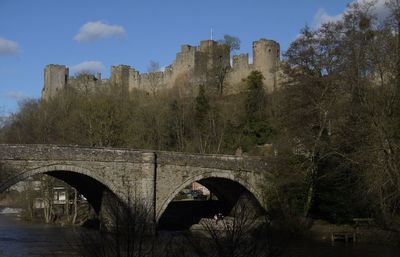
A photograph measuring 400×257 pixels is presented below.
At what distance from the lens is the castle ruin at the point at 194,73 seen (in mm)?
64188

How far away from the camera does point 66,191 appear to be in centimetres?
4344

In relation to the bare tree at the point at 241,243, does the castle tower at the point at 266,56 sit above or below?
above

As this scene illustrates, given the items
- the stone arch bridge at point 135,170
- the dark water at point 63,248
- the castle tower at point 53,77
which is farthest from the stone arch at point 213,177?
the castle tower at point 53,77

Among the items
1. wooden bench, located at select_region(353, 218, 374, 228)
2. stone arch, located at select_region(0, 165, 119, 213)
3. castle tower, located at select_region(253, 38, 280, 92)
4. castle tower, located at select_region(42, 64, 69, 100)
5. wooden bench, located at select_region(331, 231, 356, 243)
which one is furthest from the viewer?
castle tower, located at select_region(42, 64, 69, 100)

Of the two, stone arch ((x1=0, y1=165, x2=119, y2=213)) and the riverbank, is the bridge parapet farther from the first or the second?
the riverbank

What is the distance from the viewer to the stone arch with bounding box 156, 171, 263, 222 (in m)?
32.2

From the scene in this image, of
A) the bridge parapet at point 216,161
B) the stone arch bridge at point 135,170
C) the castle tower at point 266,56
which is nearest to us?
the stone arch bridge at point 135,170

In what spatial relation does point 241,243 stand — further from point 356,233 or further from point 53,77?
point 53,77

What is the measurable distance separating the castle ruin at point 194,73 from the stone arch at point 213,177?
24242 mm

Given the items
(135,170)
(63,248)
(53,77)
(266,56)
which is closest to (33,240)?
(63,248)

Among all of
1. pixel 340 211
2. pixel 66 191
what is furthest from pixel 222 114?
pixel 340 211

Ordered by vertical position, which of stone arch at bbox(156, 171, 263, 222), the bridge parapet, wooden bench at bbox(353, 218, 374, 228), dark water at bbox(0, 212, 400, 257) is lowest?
dark water at bbox(0, 212, 400, 257)

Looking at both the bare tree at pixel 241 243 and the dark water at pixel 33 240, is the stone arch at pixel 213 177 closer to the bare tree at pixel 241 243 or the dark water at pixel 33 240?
the dark water at pixel 33 240

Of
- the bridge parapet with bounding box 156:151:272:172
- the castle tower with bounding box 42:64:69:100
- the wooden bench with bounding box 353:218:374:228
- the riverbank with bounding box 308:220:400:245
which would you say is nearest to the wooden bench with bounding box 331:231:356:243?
the riverbank with bounding box 308:220:400:245
